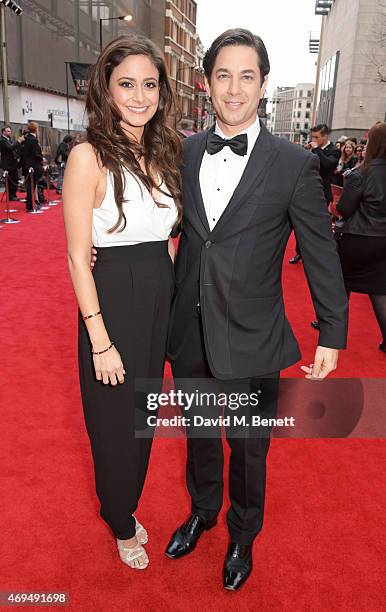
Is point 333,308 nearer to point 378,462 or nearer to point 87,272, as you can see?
point 87,272

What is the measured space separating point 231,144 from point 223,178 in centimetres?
12

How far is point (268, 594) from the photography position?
2086 millimetres

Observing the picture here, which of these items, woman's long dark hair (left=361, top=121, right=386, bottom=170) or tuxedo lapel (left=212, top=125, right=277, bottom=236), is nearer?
tuxedo lapel (left=212, top=125, right=277, bottom=236)

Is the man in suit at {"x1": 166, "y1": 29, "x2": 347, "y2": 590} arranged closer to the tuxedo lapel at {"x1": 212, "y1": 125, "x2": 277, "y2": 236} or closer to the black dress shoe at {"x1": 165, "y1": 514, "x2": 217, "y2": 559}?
the tuxedo lapel at {"x1": 212, "y1": 125, "x2": 277, "y2": 236}

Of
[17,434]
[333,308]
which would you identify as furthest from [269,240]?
[17,434]

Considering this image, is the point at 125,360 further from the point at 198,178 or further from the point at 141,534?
the point at 141,534

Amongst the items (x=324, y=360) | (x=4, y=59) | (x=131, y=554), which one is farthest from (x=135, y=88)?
(x=4, y=59)

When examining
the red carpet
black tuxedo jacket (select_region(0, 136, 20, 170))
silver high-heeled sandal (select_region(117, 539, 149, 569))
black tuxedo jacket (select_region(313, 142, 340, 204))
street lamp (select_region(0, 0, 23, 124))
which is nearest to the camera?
the red carpet

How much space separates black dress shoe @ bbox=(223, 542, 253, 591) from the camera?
209 cm

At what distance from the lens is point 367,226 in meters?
4.16

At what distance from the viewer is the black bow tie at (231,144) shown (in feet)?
5.97

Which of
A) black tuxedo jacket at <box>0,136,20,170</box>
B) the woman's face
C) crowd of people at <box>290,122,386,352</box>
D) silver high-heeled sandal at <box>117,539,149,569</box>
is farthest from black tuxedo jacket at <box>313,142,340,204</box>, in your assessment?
black tuxedo jacket at <box>0,136,20,170</box>

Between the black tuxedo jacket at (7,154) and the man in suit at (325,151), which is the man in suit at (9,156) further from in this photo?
the man in suit at (325,151)

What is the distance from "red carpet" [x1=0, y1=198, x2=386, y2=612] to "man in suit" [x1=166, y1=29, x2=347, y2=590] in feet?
0.67
